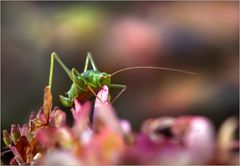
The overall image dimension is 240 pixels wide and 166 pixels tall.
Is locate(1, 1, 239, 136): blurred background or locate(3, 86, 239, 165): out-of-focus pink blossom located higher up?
locate(1, 1, 239, 136): blurred background

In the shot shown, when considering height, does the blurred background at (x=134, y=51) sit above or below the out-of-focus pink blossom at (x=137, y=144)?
above

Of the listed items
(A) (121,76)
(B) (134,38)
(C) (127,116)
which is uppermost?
(B) (134,38)

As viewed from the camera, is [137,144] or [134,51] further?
[134,51]

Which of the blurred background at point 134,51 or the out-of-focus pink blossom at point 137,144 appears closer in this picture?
the out-of-focus pink blossom at point 137,144

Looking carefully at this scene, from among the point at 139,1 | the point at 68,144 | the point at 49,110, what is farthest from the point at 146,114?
the point at 68,144

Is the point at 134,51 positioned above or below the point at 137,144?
above

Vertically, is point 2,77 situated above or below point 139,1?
below

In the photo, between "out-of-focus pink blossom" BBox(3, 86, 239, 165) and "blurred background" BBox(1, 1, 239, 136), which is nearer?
"out-of-focus pink blossom" BBox(3, 86, 239, 165)

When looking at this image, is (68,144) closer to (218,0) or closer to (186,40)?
(186,40)
